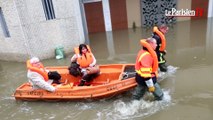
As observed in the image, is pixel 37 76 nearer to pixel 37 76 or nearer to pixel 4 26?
pixel 37 76

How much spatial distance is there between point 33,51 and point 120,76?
479cm

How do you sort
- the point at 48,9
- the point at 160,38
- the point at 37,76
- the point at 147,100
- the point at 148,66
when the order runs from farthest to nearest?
the point at 48,9
the point at 160,38
the point at 37,76
the point at 147,100
the point at 148,66

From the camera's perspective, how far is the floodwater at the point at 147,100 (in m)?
5.71

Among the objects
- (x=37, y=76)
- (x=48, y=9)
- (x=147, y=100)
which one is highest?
(x=48, y=9)

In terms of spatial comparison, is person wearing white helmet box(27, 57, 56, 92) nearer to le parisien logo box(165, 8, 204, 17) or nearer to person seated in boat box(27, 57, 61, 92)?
person seated in boat box(27, 57, 61, 92)

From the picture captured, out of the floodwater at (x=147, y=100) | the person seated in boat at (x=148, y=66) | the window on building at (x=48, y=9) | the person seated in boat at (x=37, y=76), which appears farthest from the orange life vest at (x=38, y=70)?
the window on building at (x=48, y=9)

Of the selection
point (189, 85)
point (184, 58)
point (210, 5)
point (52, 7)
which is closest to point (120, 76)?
point (189, 85)

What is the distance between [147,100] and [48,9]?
5.88 metres

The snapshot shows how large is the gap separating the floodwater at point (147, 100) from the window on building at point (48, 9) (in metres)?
1.81

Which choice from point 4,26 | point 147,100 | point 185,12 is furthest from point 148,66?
point 185,12

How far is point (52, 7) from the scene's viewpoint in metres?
9.84

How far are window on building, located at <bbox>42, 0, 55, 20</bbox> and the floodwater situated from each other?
5.93 ft

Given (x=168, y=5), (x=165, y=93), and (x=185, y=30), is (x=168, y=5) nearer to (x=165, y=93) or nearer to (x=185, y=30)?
(x=185, y=30)

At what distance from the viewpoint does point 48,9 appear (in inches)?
386
